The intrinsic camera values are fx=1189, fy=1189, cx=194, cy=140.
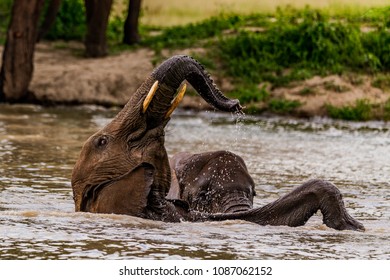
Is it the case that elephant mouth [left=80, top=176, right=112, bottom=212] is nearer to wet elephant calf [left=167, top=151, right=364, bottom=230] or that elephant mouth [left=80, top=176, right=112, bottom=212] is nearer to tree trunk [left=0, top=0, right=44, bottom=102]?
wet elephant calf [left=167, top=151, right=364, bottom=230]

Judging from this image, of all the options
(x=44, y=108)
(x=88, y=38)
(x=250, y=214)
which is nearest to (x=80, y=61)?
(x=88, y=38)

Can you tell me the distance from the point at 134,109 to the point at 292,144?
675cm

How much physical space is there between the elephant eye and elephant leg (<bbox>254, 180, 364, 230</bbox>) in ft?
3.47

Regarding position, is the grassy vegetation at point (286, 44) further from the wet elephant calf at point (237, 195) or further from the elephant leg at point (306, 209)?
the elephant leg at point (306, 209)

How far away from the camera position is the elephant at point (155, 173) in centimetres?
698

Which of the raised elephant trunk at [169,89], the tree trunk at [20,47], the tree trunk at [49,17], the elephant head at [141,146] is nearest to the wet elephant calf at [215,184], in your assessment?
the elephant head at [141,146]

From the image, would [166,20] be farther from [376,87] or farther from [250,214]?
[250,214]

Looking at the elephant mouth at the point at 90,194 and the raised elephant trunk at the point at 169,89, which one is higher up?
the raised elephant trunk at the point at 169,89

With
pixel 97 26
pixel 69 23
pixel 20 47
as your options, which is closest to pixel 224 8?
pixel 69 23

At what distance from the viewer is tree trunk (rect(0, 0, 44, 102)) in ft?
56.4

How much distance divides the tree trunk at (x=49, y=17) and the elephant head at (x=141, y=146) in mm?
12862

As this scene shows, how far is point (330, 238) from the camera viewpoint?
23.6 feet

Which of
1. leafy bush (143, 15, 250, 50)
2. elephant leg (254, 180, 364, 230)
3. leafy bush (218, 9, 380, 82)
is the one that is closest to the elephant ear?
elephant leg (254, 180, 364, 230)

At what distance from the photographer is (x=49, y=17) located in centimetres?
2038
